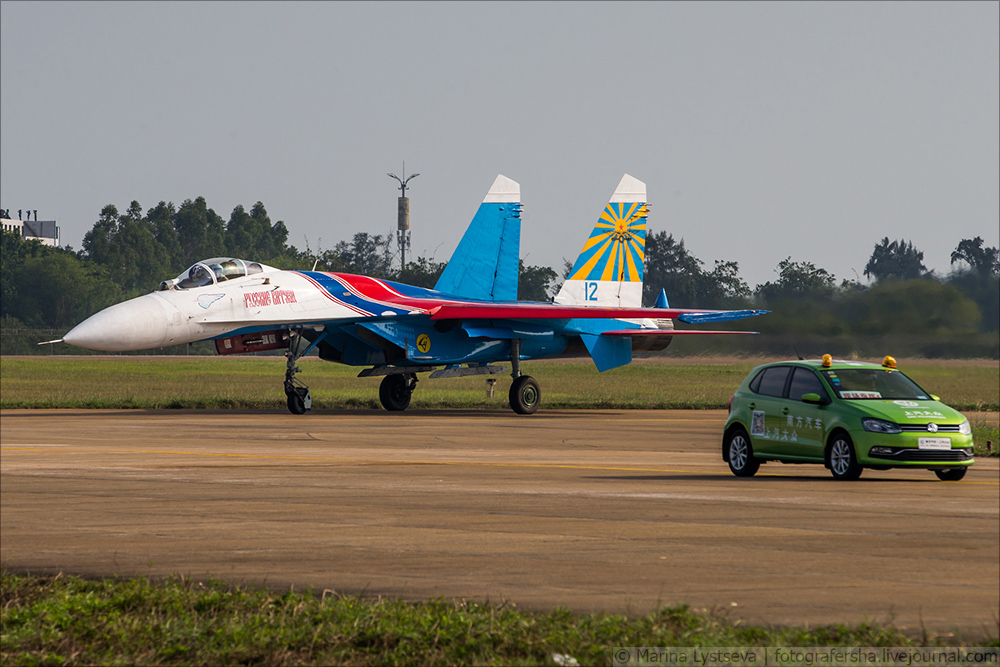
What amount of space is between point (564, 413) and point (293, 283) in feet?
26.8

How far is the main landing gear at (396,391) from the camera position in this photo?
3112cm

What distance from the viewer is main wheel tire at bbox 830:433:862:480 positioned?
14.0m

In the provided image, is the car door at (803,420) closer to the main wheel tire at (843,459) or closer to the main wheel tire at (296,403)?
the main wheel tire at (843,459)

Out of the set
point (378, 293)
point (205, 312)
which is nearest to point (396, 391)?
point (378, 293)

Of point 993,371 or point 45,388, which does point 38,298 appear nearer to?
point 45,388

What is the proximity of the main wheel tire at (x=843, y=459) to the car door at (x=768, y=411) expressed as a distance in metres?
0.83

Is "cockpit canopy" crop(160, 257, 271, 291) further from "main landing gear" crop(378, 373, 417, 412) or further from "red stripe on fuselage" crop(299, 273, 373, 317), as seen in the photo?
"main landing gear" crop(378, 373, 417, 412)

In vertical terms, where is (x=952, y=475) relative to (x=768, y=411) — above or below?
below

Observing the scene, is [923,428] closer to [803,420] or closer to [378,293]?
[803,420]

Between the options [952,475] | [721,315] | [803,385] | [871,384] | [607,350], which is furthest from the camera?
[721,315]

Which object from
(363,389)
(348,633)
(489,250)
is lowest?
(348,633)

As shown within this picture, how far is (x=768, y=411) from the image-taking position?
596 inches

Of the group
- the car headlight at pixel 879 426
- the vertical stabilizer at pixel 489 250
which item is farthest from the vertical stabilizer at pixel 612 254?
the car headlight at pixel 879 426

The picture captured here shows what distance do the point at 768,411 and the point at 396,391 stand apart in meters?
17.3
